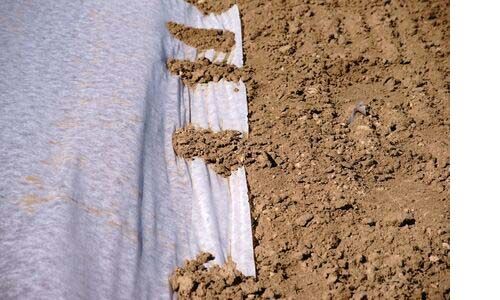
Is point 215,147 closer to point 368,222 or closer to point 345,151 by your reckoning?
point 345,151

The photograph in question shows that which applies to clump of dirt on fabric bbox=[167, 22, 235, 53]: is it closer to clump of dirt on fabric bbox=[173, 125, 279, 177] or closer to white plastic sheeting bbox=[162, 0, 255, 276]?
white plastic sheeting bbox=[162, 0, 255, 276]

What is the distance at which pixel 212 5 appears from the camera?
14.5ft

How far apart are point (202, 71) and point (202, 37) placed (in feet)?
1.67

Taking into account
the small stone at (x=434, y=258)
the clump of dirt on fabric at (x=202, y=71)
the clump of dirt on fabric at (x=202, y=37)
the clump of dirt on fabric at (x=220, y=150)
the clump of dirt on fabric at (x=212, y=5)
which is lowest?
the small stone at (x=434, y=258)

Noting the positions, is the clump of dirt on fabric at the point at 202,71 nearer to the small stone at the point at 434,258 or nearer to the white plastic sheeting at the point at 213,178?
the white plastic sheeting at the point at 213,178

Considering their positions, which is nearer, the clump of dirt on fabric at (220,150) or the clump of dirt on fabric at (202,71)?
the clump of dirt on fabric at (220,150)

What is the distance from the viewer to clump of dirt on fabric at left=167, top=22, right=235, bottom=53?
395cm

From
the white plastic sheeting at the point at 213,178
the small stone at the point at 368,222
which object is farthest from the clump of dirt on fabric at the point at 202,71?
the small stone at the point at 368,222

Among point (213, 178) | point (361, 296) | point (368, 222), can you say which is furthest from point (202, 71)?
point (361, 296)

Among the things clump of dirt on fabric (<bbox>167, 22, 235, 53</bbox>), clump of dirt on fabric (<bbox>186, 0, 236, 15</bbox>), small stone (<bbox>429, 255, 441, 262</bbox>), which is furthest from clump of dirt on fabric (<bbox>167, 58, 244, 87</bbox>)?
small stone (<bbox>429, 255, 441, 262</bbox>)

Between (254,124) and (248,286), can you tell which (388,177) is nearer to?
(254,124)

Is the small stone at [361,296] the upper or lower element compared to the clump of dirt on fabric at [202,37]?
lower

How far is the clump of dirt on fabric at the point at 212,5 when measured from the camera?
439 cm

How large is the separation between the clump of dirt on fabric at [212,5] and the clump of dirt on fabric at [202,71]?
0.82 metres
